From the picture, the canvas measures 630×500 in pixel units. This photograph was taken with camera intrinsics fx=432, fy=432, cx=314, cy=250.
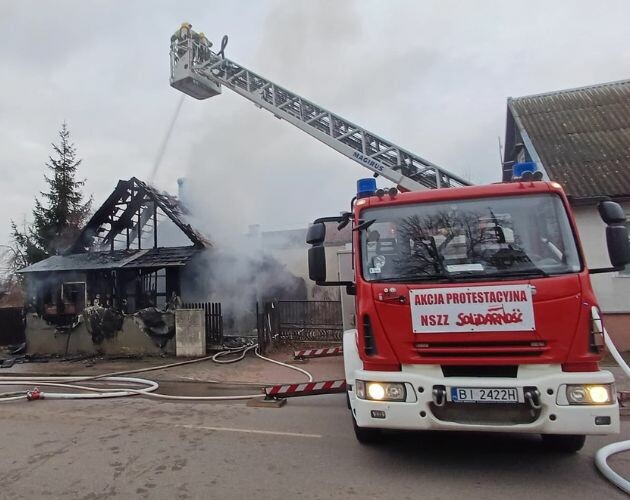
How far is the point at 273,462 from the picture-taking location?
159 inches

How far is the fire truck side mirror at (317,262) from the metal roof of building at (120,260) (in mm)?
9253

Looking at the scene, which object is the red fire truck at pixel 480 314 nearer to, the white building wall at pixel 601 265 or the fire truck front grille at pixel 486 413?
the fire truck front grille at pixel 486 413

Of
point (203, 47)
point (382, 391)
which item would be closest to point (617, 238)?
point (382, 391)

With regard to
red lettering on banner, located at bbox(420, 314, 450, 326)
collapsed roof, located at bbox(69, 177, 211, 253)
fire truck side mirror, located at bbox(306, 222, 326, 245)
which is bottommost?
red lettering on banner, located at bbox(420, 314, 450, 326)

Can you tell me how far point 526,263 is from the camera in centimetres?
362

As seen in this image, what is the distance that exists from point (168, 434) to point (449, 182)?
8.23m

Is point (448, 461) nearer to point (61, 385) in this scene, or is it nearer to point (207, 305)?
point (61, 385)

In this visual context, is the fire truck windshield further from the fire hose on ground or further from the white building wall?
the white building wall

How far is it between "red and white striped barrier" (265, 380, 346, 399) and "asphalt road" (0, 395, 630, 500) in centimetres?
34

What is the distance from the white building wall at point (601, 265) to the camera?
33.0 ft

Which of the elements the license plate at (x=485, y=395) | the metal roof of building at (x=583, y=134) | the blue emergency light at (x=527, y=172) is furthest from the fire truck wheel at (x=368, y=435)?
the metal roof of building at (x=583, y=134)

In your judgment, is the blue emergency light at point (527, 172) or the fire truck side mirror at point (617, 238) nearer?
the fire truck side mirror at point (617, 238)

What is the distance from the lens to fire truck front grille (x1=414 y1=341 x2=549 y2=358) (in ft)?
11.1

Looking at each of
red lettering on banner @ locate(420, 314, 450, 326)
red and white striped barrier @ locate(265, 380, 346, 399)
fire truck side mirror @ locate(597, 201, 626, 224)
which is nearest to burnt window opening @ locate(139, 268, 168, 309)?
red and white striped barrier @ locate(265, 380, 346, 399)
